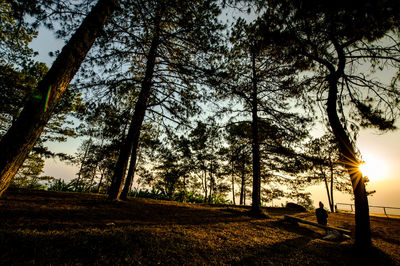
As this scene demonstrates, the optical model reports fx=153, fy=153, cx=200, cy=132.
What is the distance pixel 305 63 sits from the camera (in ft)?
20.3

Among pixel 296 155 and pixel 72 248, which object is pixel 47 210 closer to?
pixel 72 248

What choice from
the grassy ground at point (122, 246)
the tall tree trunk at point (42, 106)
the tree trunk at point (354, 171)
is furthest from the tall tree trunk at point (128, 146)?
the tree trunk at point (354, 171)

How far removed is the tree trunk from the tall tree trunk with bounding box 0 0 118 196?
25.7 feet

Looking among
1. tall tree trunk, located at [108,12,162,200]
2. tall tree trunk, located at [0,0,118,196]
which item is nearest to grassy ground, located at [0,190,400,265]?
tall tree trunk, located at [0,0,118,196]

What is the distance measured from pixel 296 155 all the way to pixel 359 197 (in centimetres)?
274

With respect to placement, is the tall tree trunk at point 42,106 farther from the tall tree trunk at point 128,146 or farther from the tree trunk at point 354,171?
the tree trunk at point 354,171

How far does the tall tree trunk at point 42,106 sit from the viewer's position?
198cm

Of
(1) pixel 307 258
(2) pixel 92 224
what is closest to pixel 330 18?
(1) pixel 307 258

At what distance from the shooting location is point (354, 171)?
17.2 ft

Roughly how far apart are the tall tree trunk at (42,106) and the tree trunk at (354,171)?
7.82 metres

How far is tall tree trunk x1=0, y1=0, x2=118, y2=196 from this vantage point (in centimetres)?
198

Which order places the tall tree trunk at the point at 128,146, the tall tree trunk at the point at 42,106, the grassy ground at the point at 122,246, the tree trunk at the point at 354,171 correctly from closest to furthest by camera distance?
1. the tall tree trunk at the point at 42,106
2. the grassy ground at the point at 122,246
3. the tree trunk at the point at 354,171
4. the tall tree trunk at the point at 128,146

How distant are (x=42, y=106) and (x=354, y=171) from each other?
8.34 meters

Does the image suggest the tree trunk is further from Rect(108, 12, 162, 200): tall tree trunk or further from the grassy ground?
Rect(108, 12, 162, 200): tall tree trunk
